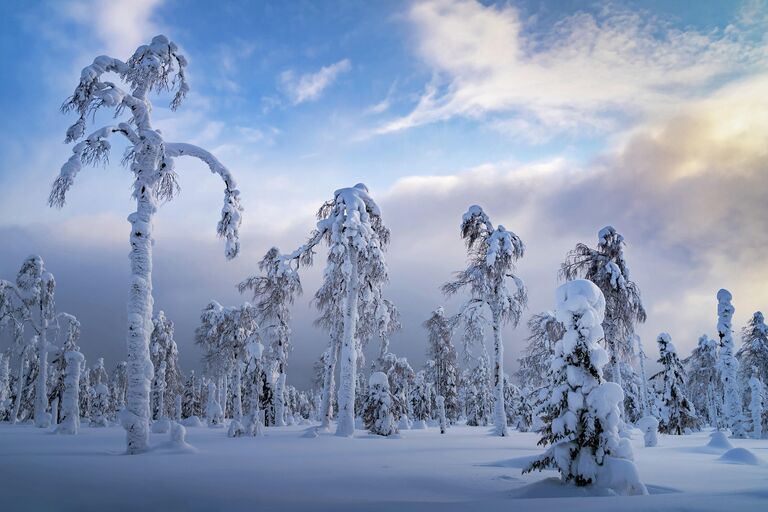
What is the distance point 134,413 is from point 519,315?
20.0 m

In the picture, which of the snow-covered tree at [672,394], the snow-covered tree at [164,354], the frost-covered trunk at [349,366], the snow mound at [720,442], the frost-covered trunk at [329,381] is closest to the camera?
the snow mound at [720,442]

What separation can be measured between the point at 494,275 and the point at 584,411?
16972 mm

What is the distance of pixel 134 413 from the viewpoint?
38.6 feet

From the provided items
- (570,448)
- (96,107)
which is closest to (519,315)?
(570,448)

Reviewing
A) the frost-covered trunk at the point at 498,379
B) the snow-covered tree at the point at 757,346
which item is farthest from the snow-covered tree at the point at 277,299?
the snow-covered tree at the point at 757,346

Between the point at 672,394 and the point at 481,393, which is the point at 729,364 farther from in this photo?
the point at 481,393

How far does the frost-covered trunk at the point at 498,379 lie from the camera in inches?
898

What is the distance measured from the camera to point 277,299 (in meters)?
28.5

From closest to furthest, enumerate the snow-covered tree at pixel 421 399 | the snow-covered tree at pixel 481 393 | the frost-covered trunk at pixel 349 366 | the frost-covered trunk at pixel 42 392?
1. the frost-covered trunk at pixel 349 366
2. the frost-covered trunk at pixel 42 392
3. the snow-covered tree at pixel 421 399
4. the snow-covered tree at pixel 481 393

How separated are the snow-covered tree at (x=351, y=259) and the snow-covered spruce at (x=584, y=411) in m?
12.3

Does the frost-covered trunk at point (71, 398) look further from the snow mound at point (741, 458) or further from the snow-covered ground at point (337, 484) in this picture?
the snow mound at point (741, 458)

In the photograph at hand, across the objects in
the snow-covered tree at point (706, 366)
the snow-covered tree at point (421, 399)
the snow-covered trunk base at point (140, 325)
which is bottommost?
the snow-covered tree at point (421, 399)

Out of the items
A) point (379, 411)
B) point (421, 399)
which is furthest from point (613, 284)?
point (421, 399)

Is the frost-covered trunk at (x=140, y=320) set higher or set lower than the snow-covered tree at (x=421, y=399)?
higher
